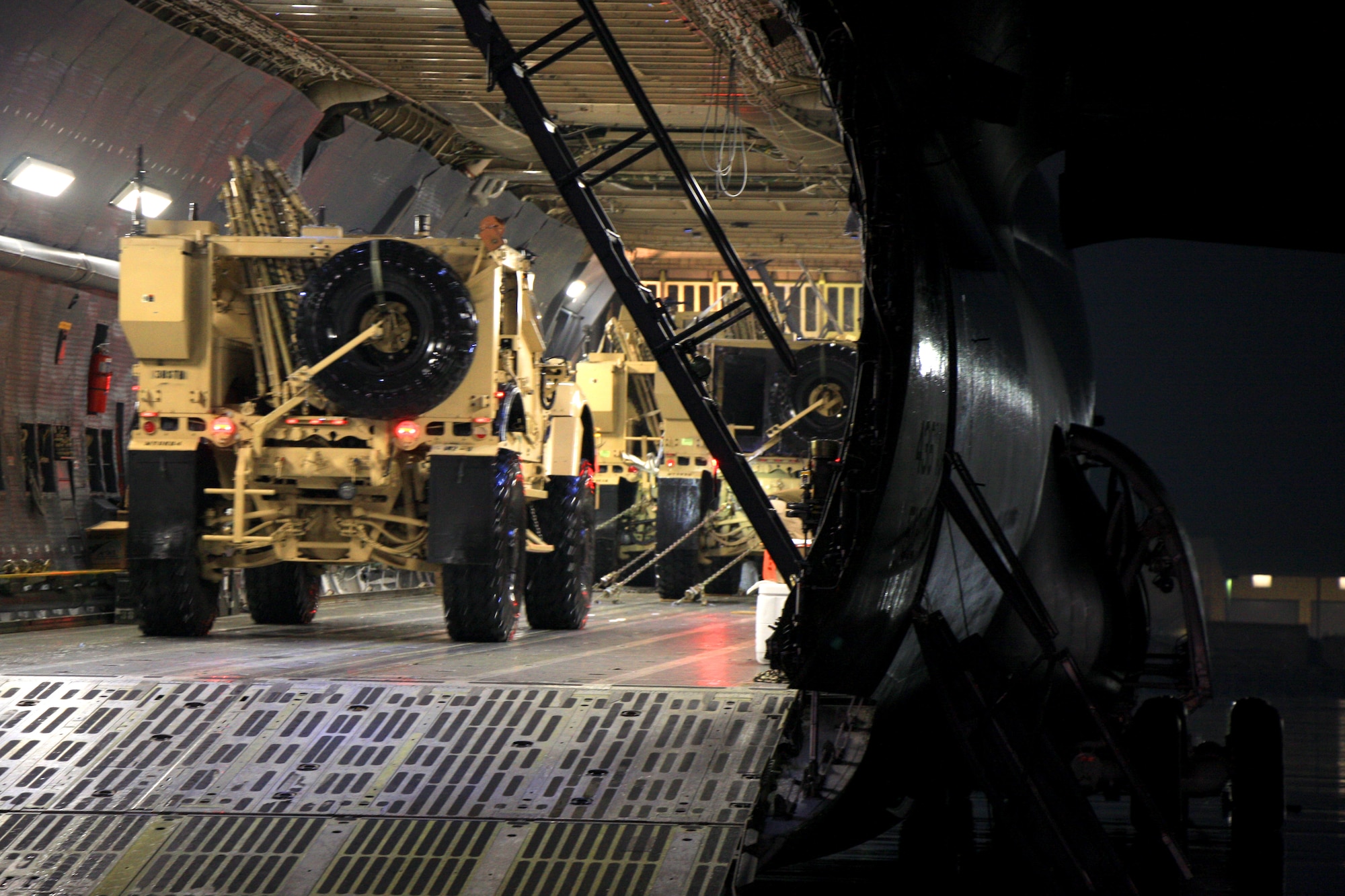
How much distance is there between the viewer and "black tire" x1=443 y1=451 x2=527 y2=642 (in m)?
10.1

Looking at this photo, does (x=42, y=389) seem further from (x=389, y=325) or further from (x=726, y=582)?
(x=726, y=582)

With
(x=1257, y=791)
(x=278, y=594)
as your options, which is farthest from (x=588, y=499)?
(x=1257, y=791)

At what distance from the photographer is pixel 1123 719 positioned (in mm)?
8719

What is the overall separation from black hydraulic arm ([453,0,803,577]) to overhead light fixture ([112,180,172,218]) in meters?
6.29

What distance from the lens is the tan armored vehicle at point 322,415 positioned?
998cm

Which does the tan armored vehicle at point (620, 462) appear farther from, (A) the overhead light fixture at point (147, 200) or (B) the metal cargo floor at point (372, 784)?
(B) the metal cargo floor at point (372, 784)

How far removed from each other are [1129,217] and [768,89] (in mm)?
8786

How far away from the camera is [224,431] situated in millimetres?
10289

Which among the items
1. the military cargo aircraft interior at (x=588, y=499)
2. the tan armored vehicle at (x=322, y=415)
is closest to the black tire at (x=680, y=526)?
the military cargo aircraft interior at (x=588, y=499)

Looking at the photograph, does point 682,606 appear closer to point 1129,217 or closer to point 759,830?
point 1129,217

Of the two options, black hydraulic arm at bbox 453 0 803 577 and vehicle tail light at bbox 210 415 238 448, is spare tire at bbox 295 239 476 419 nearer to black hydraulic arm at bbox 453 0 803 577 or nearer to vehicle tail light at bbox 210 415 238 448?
vehicle tail light at bbox 210 415 238 448

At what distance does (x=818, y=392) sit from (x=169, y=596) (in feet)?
34.7

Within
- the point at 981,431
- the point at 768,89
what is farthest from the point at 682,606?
the point at 981,431

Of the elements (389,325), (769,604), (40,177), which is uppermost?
(40,177)
